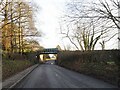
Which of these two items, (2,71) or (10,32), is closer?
(2,71)

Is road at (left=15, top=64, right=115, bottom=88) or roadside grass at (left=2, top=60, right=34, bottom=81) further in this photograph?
roadside grass at (left=2, top=60, right=34, bottom=81)

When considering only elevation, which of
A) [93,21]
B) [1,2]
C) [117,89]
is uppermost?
[1,2]

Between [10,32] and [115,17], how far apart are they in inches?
720

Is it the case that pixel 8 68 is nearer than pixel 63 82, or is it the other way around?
pixel 63 82

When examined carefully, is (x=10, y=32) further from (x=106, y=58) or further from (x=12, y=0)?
(x=106, y=58)

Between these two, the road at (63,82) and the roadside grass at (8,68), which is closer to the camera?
the road at (63,82)

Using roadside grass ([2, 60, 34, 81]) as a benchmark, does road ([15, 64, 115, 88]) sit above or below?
below

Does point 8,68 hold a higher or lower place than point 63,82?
higher

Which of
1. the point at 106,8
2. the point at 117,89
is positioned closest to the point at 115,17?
the point at 106,8

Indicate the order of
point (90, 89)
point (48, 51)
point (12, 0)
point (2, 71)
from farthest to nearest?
point (48, 51) → point (12, 0) → point (2, 71) → point (90, 89)

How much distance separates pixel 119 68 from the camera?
64.0ft

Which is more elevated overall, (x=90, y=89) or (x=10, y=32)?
(x=10, y=32)

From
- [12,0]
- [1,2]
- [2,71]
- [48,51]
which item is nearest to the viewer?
[2,71]

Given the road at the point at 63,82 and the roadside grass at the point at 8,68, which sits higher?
the roadside grass at the point at 8,68
